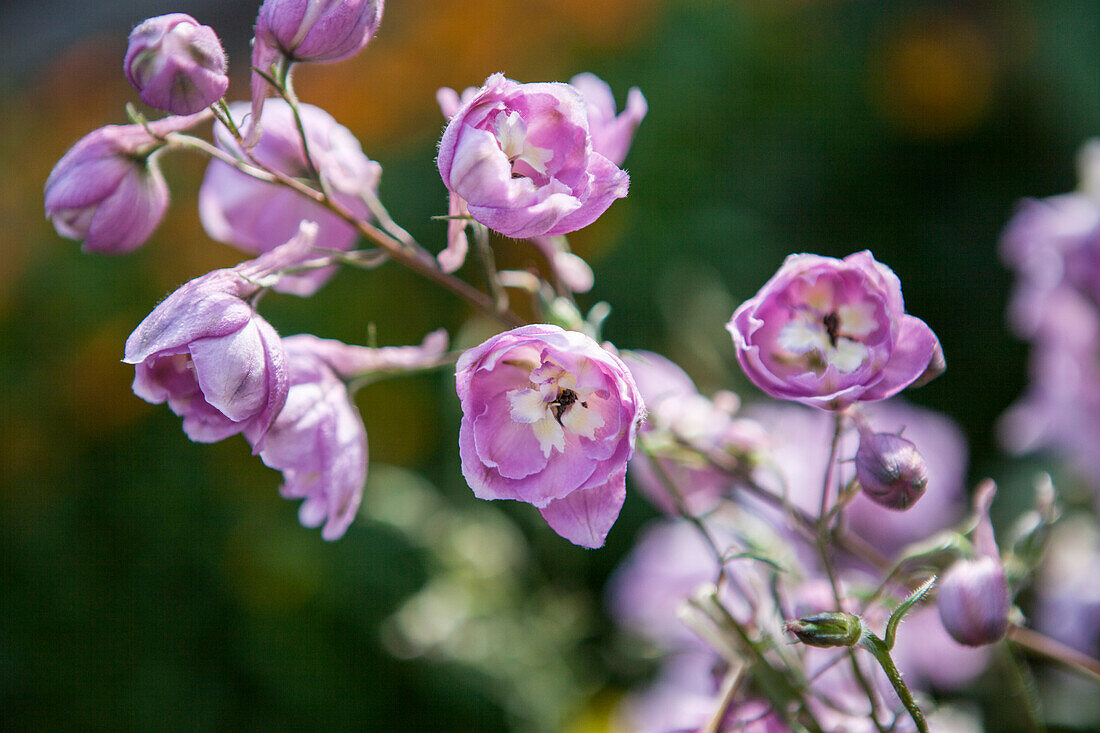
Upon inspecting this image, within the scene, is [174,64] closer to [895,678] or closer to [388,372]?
[388,372]

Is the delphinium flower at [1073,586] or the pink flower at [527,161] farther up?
the pink flower at [527,161]

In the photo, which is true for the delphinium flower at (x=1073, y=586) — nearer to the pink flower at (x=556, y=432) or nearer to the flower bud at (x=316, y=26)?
the pink flower at (x=556, y=432)

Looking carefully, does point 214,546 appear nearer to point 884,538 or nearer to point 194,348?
point 884,538

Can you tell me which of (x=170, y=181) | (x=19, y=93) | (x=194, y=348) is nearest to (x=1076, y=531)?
(x=194, y=348)

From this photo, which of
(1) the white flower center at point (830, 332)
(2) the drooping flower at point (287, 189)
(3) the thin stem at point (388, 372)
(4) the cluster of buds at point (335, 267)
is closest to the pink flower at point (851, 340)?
(1) the white flower center at point (830, 332)

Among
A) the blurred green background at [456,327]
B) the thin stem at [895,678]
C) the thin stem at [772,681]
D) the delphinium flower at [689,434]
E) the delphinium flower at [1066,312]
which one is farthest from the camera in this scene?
the blurred green background at [456,327]

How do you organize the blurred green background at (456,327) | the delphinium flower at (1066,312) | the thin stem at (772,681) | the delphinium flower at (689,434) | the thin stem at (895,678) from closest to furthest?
the thin stem at (895,678) → the thin stem at (772,681) → the delphinium flower at (689,434) → the delphinium flower at (1066,312) → the blurred green background at (456,327)
